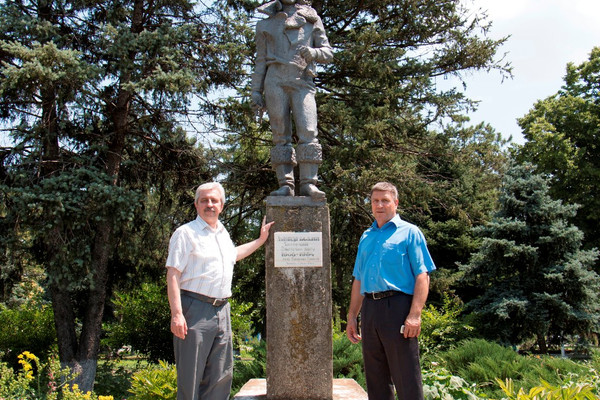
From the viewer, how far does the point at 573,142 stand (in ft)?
55.7

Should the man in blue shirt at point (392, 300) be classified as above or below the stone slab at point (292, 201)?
below

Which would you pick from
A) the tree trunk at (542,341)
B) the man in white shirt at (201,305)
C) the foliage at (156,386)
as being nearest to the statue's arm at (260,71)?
the man in white shirt at (201,305)

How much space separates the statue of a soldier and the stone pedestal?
0.97ft

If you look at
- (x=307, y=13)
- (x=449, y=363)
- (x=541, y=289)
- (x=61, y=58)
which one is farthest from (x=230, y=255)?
(x=541, y=289)

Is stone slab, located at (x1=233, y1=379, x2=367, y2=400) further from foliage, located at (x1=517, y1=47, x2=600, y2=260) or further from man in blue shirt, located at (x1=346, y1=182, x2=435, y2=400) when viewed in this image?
foliage, located at (x1=517, y1=47, x2=600, y2=260)

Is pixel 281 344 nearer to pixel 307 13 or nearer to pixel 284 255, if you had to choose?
pixel 284 255

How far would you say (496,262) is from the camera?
979cm

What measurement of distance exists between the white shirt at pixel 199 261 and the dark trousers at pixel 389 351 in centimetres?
93

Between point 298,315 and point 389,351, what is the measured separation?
143 centimetres

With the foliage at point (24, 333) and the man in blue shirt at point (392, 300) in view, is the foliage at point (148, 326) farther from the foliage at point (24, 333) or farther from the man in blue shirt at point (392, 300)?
the man in blue shirt at point (392, 300)

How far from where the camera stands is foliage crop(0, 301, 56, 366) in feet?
32.3

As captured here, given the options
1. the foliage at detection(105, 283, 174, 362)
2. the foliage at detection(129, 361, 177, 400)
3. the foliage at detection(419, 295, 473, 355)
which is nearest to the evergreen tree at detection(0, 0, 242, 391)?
the foliage at detection(105, 283, 174, 362)

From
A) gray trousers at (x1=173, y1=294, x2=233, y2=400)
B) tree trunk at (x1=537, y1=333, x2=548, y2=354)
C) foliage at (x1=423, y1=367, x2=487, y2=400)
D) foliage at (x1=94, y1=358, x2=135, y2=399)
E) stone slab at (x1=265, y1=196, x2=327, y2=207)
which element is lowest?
foliage at (x1=94, y1=358, x2=135, y2=399)

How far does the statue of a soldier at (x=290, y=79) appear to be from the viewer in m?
4.75
